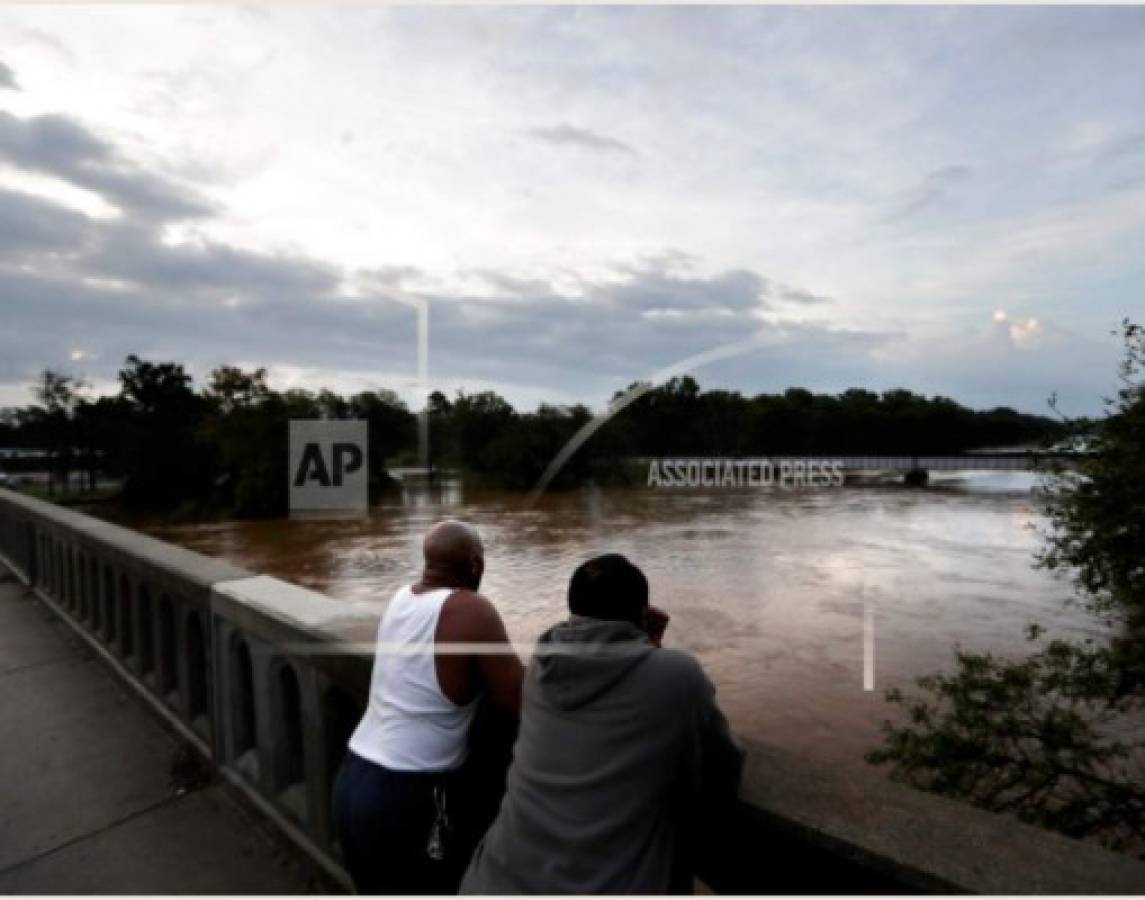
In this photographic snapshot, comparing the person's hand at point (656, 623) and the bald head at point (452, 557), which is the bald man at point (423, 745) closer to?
the bald head at point (452, 557)

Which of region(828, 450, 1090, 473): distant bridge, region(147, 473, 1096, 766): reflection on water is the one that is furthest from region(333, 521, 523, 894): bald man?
region(828, 450, 1090, 473): distant bridge

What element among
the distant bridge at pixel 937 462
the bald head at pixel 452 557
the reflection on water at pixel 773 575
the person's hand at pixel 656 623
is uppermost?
the bald head at pixel 452 557

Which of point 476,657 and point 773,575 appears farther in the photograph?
point 773,575

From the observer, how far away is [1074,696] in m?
5.75

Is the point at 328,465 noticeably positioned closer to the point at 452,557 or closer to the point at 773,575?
the point at 773,575

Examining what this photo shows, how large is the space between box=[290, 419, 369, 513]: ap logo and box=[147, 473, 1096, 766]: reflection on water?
3937 mm

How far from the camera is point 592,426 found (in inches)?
1859

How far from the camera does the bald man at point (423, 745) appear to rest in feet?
5.92

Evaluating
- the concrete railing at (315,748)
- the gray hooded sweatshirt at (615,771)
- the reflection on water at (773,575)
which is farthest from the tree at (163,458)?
the gray hooded sweatshirt at (615,771)

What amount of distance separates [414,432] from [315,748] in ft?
189

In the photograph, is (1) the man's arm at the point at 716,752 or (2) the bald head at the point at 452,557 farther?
(2) the bald head at the point at 452,557

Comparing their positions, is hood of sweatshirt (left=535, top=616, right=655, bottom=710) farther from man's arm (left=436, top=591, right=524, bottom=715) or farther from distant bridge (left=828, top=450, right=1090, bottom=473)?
distant bridge (left=828, top=450, right=1090, bottom=473)

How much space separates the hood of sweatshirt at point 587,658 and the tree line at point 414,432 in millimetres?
43471

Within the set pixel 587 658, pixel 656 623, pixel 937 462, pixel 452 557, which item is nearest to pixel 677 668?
pixel 587 658
